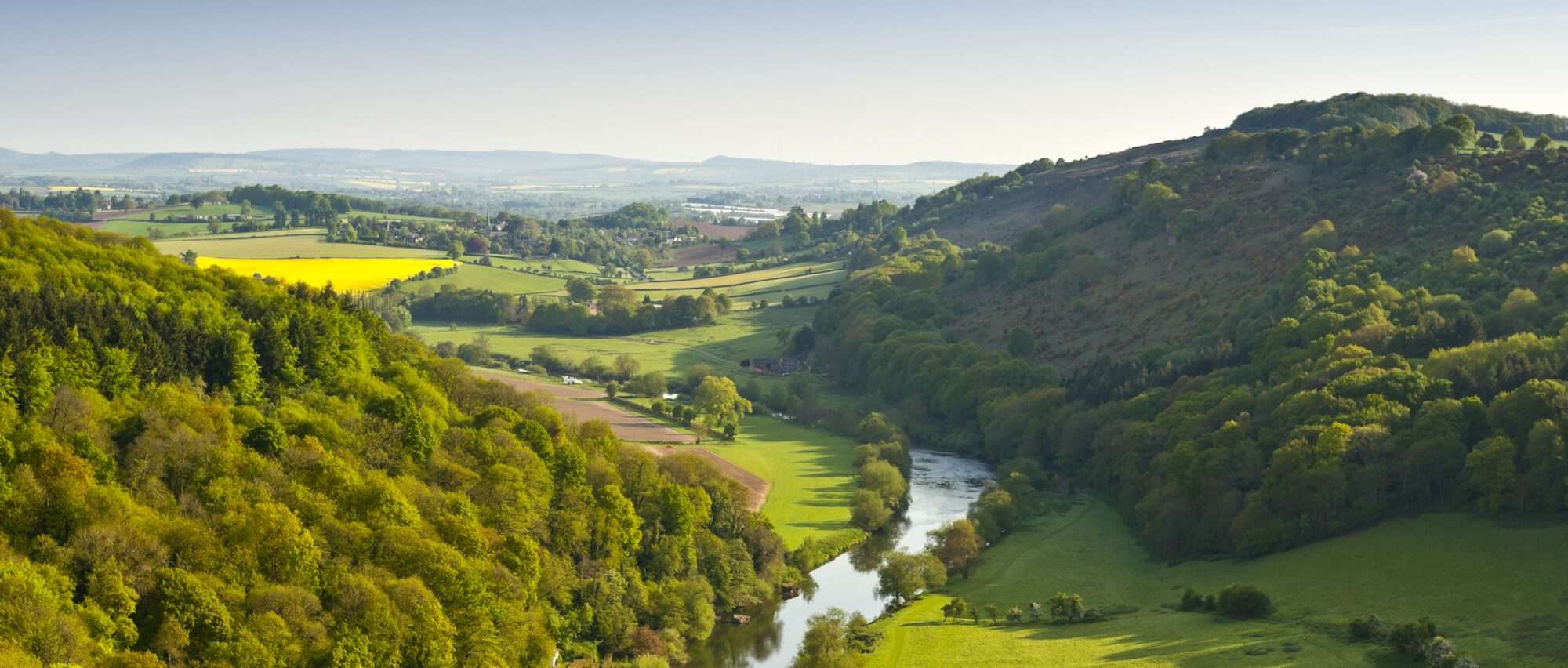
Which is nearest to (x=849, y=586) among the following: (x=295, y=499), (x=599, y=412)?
(x=295, y=499)

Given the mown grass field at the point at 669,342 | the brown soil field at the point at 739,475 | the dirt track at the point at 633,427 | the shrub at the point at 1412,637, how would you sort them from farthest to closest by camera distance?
the mown grass field at the point at 669,342 → the dirt track at the point at 633,427 → the brown soil field at the point at 739,475 → the shrub at the point at 1412,637

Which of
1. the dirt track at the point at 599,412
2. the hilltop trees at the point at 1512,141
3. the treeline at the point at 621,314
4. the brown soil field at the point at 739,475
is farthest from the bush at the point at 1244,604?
the treeline at the point at 621,314

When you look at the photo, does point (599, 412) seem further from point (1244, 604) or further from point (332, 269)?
point (332, 269)

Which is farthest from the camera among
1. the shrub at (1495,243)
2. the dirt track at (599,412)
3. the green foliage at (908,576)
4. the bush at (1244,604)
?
the dirt track at (599,412)

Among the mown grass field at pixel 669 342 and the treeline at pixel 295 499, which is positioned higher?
the treeline at pixel 295 499

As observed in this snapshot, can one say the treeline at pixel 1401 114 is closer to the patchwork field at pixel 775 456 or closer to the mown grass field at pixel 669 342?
the mown grass field at pixel 669 342

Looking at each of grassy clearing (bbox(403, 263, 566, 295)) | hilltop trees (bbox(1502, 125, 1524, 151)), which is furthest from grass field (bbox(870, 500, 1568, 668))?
grassy clearing (bbox(403, 263, 566, 295))
